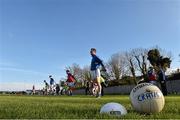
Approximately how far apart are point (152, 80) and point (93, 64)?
40.1 feet

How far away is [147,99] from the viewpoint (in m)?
9.16

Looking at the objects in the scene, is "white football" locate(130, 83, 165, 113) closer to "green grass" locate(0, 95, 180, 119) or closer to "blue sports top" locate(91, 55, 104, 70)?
"green grass" locate(0, 95, 180, 119)

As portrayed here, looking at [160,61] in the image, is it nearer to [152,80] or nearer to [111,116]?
[152,80]

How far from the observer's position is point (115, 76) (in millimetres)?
105125

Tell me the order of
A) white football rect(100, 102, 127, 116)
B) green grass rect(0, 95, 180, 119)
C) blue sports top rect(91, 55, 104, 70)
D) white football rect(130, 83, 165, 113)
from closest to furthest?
green grass rect(0, 95, 180, 119), white football rect(100, 102, 127, 116), white football rect(130, 83, 165, 113), blue sports top rect(91, 55, 104, 70)

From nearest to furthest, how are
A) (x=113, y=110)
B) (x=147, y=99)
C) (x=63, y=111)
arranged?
(x=113, y=110) < (x=147, y=99) < (x=63, y=111)

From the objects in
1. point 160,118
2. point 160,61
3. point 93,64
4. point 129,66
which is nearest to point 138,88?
point 160,118

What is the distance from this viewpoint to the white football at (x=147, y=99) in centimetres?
917

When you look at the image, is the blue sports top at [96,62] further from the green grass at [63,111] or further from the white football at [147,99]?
the white football at [147,99]

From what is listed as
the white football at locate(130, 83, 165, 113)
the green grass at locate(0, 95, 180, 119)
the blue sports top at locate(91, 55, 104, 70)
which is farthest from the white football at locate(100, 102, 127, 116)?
the blue sports top at locate(91, 55, 104, 70)

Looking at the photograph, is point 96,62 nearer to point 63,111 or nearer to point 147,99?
point 63,111

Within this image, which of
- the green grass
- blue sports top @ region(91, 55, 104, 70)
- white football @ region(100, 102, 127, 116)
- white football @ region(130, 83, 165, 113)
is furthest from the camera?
blue sports top @ region(91, 55, 104, 70)

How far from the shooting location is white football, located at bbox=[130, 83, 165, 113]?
9172mm

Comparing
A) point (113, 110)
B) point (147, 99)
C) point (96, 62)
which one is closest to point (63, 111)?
point (113, 110)
